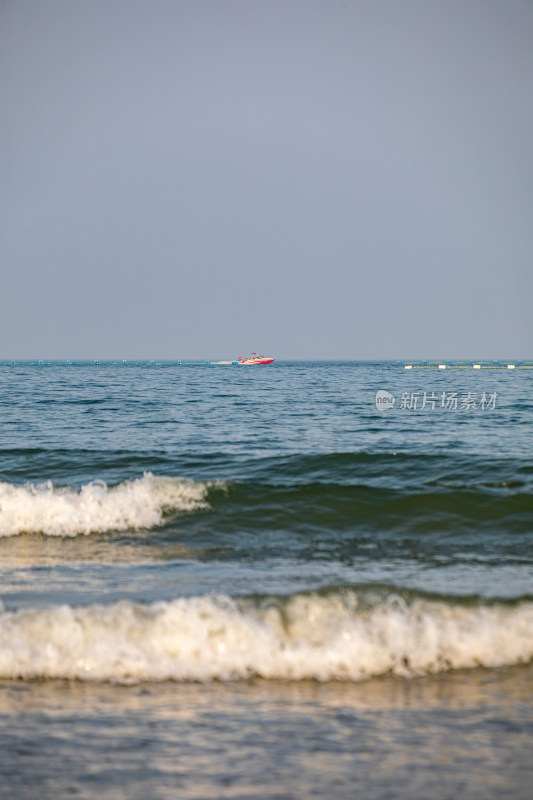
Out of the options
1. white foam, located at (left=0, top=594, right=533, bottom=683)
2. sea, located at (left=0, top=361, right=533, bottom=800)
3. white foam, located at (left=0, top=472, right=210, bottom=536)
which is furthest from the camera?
white foam, located at (left=0, top=472, right=210, bottom=536)

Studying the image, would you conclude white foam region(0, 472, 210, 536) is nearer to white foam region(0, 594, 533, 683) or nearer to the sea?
the sea

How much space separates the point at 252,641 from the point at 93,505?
6.21 m

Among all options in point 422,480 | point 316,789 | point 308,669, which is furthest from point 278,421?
point 316,789

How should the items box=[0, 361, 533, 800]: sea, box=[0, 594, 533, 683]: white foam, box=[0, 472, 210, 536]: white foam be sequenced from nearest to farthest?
box=[0, 361, 533, 800]: sea → box=[0, 594, 533, 683]: white foam → box=[0, 472, 210, 536]: white foam

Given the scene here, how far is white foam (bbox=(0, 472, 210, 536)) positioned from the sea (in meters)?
0.04

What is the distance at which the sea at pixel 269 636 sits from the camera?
4.09 metres

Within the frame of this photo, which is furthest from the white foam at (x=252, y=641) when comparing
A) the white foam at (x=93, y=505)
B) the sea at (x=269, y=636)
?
the white foam at (x=93, y=505)

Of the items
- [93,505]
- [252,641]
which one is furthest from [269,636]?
[93,505]

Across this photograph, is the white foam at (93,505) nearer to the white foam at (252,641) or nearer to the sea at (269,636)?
the sea at (269,636)

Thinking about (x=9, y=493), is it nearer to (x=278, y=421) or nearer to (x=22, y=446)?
(x=22, y=446)

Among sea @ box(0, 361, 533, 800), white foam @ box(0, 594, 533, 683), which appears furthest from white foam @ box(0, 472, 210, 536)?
white foam @ box(0, 594, 533, 683)

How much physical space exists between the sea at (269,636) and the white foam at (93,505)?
41mm

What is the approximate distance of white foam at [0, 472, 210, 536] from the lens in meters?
11.0

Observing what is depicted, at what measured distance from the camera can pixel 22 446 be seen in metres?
17.9
